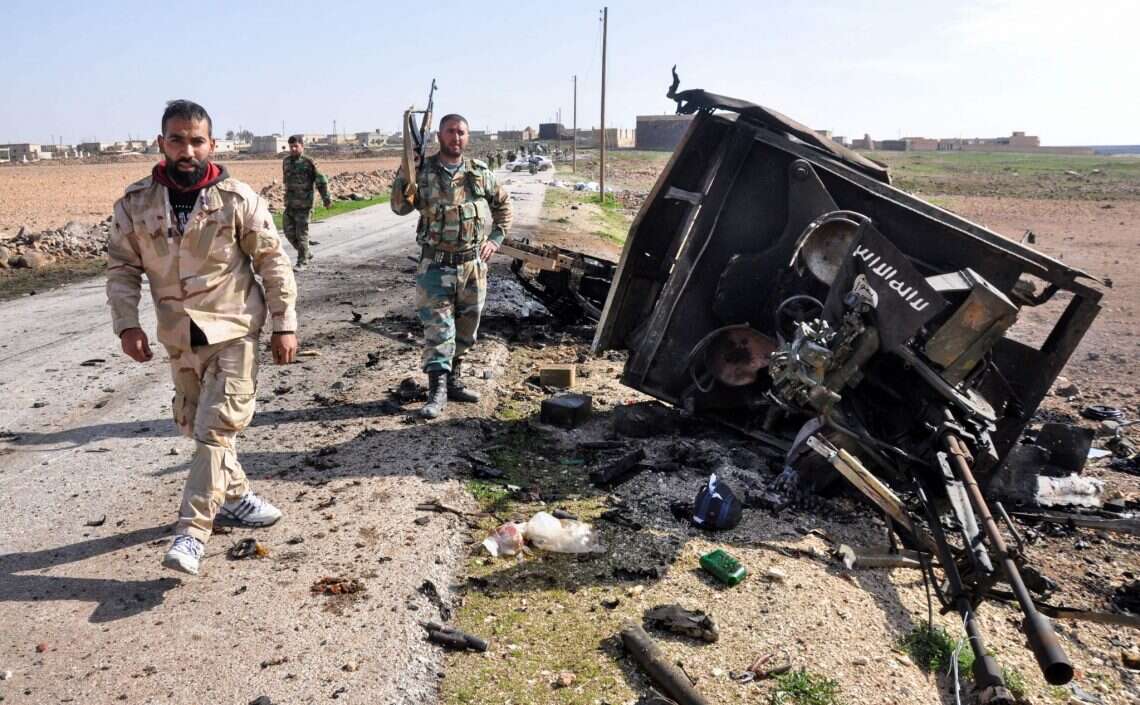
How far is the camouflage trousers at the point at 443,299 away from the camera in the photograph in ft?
18.3

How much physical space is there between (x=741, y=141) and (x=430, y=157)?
2053 mm

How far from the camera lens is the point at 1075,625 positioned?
4.18 meters

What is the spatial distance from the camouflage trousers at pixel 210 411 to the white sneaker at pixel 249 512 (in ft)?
0.99

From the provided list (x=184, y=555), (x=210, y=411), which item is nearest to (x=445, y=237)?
(x=210, y=411)

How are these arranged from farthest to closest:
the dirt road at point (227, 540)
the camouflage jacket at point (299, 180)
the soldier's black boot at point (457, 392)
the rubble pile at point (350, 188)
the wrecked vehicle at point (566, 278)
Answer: the rubble pile at point (350, 188)
the camouflage jacket at point (299, 180)
the wrecked vehicle at point (566, 278)
the soldier's black boot at point (457, 392)
the dirt road at point (227, 540)

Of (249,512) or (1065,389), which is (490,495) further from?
(1065,389)

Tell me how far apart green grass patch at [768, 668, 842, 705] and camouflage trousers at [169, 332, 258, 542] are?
2.35 meters

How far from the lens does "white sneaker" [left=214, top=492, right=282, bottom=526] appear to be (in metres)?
3.95

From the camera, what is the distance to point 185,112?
3348mm

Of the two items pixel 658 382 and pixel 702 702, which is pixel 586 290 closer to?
pixel 658 382

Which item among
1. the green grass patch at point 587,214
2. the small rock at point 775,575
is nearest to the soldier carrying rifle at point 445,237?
the small rock at point 775,575

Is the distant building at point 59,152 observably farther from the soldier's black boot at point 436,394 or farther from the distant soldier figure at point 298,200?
the soldier's black boot at point 436,394

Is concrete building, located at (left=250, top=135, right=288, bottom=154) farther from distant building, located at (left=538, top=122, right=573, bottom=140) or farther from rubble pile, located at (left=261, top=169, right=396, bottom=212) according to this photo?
rubble pile, located at (left=261, top=169, right=396, bottom=212)

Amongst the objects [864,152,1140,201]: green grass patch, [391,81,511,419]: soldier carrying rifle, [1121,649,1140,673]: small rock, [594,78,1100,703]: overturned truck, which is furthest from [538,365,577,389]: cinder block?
[864,152,1140,201]: green grass patch
